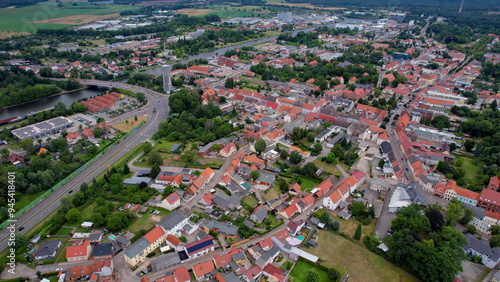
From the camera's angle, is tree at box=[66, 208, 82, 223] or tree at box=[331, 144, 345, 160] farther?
tree at box=[331, 144, 345, 160]

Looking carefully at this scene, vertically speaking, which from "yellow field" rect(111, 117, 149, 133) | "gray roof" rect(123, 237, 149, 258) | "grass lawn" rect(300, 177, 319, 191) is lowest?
"grass lawn" rect(300, 177, 319, 191)

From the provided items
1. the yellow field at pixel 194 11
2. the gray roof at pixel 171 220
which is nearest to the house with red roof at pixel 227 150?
the gray roof at pixel 171 220

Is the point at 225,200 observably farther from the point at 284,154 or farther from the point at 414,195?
the point at 414,195

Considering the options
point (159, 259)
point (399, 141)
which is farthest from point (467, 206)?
point (159, 259)

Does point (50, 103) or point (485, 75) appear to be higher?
point (485, 75)

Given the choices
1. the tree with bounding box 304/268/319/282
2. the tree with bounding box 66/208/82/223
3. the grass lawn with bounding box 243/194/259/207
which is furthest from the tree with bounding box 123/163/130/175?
the tree with bounding box 304/268/319/282

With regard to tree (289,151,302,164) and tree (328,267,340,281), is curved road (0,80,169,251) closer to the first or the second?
tree (289,151,302,164)

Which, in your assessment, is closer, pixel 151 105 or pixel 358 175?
pixel 358 175

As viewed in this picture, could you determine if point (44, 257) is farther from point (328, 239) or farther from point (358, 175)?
point (358, 175)
